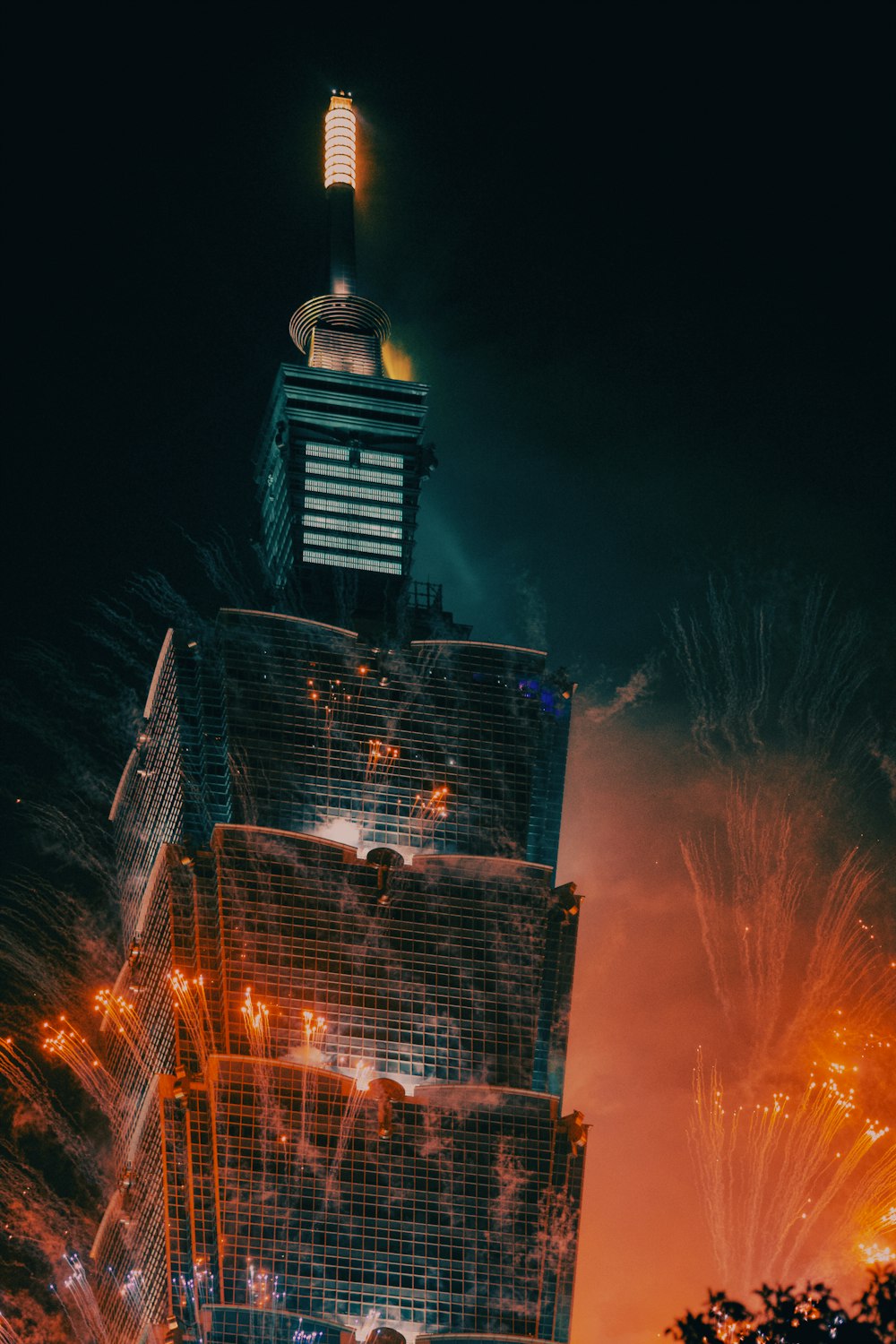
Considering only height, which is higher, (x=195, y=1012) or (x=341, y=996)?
(x=341, y=996)

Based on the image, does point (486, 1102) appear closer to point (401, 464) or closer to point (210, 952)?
point (210, 952)

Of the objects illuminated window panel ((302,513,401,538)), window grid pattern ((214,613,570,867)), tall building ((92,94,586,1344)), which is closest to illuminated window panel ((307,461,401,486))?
illuminated window panel ((302,513,401,538))

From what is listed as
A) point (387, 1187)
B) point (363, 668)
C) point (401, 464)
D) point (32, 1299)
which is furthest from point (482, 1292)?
point (401, 464)

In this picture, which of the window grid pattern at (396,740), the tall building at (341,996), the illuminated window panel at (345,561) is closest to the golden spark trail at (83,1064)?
the tall building at (341,996)

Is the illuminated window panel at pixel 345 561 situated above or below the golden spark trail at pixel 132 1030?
above

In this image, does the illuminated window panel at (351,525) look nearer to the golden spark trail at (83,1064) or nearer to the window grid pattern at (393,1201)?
the golden spark trail at (83,1064)

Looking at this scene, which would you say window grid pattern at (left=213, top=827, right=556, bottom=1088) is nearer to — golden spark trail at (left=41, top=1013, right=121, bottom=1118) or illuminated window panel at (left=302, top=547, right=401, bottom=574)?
golden spark trail at (left=41, top=1013, right=121, bottom=1118)

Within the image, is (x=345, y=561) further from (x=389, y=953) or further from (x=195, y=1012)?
(x=195, y=1012)

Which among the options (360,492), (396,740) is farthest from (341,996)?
(360,492)
